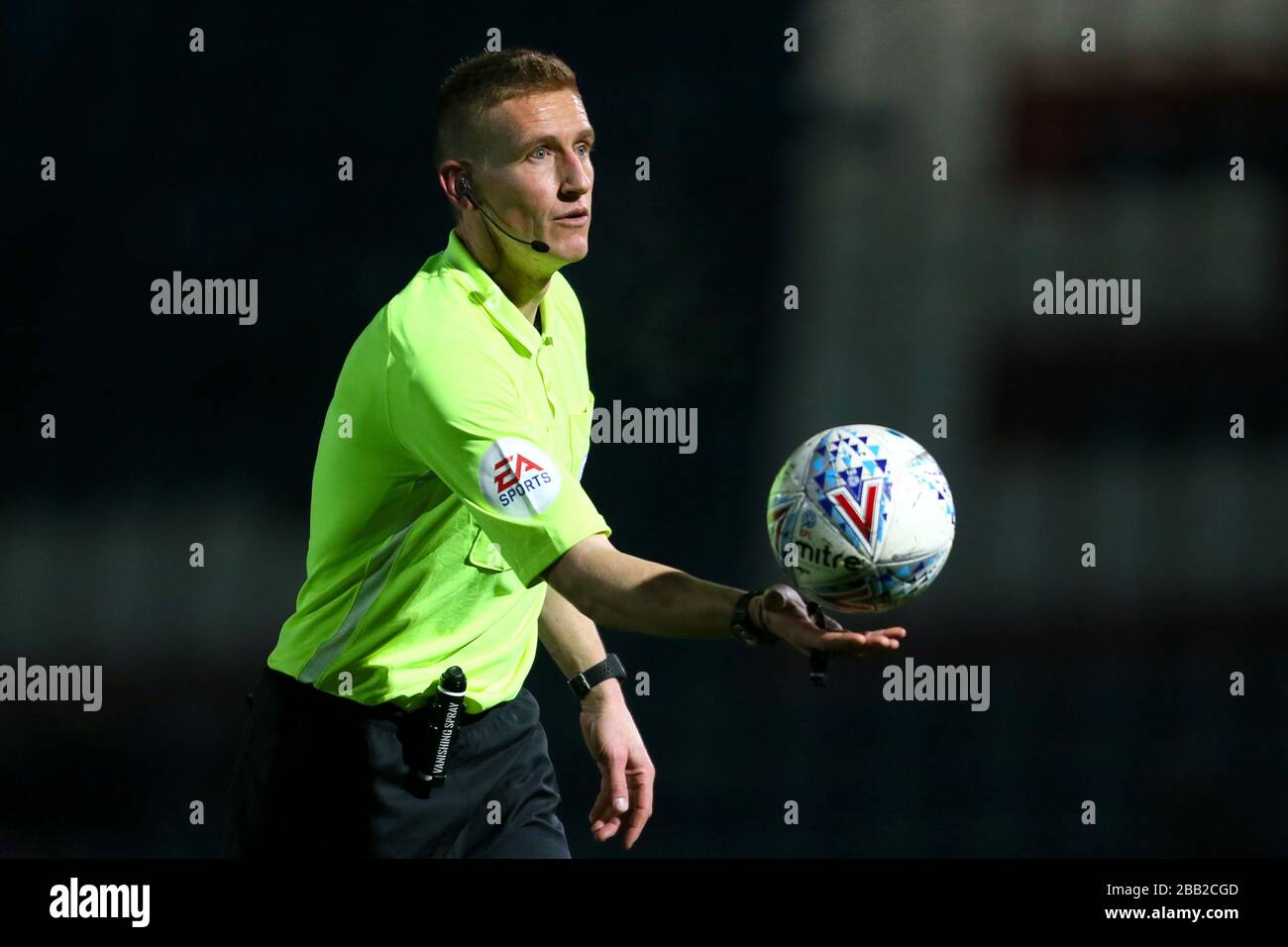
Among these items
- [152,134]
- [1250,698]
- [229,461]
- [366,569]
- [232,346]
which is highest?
[152,134]

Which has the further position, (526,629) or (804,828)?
(804,828)

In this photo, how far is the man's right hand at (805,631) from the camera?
2.57 metres

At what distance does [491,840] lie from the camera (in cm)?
339

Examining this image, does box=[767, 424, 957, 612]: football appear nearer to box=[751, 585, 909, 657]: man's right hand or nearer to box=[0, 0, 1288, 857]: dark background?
box=[751, 585, 909, 657]: man's right hand

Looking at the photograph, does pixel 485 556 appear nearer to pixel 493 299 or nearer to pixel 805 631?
pixel 493 299

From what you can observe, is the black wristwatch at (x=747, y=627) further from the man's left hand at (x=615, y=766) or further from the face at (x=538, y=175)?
the face at (x=538, y=175)

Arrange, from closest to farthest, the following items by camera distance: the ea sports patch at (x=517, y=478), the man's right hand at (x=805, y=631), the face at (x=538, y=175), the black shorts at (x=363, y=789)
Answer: the man's right hand at (x=805, y=631) → the ea sports patch at (x=517, y=478) → the black shorts at (x=363, y=789) → the face at (x=538, y=175)

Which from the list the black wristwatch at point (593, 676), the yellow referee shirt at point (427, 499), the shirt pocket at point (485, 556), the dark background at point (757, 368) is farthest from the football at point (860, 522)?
the dark background at point (757, 368)

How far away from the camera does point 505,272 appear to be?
3479 millimetres

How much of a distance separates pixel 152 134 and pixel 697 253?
1.54m

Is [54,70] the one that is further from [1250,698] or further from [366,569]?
[1250,698]

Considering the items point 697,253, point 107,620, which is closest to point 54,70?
point 107,620

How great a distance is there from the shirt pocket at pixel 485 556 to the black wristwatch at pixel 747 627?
0.66 meters

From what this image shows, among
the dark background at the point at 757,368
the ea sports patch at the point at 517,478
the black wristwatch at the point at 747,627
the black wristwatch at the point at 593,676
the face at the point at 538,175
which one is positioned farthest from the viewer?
the dark background at the point at 757,368
